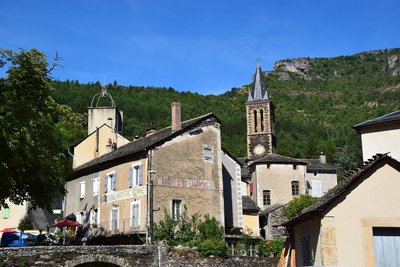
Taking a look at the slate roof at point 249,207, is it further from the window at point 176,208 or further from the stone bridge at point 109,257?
the stone bridge at point 109,257

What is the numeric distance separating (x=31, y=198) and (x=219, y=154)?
13976 millimetres

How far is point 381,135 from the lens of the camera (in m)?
19.6

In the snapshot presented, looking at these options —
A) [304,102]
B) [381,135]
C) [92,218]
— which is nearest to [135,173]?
[92,218]

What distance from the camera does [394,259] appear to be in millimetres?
16938

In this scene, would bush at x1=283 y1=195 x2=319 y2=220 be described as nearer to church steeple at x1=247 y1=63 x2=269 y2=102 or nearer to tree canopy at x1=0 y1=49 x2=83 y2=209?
tree canopy at x1=0 y1=49 x2=83 y2=209

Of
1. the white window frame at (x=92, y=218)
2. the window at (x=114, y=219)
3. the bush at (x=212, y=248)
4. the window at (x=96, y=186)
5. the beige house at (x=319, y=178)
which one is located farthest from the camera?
the beige house at (x=319, y=178)

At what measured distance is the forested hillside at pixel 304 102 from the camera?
8394 centimetres

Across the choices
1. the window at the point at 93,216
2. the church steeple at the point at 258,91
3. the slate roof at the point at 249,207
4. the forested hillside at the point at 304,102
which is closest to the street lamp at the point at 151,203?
the window at the point at 93,216

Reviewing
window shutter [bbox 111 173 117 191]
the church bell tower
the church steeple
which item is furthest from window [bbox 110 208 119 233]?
the church steeple

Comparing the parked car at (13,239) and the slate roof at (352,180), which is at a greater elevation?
the slate roof at (352,180)

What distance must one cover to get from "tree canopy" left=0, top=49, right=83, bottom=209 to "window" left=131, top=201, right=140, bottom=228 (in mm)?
7696

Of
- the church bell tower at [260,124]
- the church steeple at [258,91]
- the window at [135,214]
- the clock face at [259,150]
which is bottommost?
the window at [135,214]

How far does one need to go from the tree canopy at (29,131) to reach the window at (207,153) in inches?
439

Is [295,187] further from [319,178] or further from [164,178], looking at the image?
[164,178]
